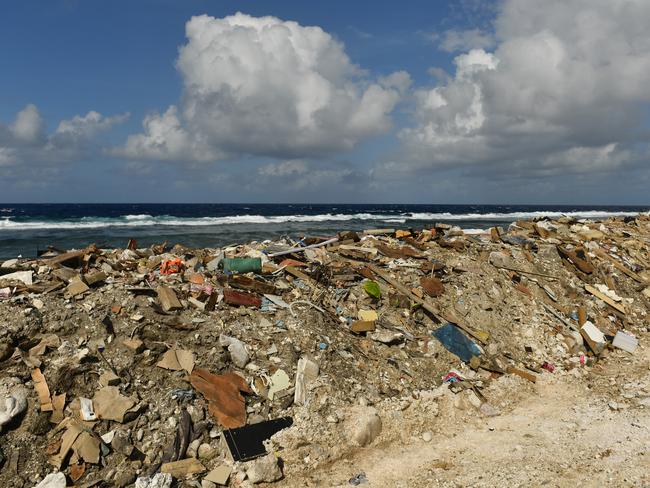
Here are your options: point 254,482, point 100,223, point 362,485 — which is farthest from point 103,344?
point 100,223

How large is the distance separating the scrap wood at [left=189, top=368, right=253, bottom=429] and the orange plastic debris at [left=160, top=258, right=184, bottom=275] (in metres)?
2.90

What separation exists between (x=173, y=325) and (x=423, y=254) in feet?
19.9

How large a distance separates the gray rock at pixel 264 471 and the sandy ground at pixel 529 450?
0.15 metres

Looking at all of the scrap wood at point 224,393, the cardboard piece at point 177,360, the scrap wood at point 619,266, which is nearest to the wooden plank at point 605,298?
the scrap wood at point 619,266

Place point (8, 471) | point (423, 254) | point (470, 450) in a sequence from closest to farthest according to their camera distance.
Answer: point (8, 471)
point (470, 450)
point (423, 254)

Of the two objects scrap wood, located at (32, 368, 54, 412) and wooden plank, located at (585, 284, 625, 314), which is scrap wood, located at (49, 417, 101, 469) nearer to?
scrap wood, located at (32, 368, 54, 412)

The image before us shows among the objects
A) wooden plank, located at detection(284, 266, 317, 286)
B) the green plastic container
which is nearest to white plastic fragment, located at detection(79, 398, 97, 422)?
the green plastic container

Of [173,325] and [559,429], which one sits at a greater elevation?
[173,325]

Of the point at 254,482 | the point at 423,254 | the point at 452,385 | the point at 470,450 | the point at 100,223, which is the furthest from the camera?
the point at 100,223

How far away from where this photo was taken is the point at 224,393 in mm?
5020

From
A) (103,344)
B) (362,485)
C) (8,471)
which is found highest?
(103,344)

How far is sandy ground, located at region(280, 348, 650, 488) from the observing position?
4348 mm

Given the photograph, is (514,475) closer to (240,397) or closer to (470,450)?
(470,450)

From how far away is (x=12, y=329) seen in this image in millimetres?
5051
